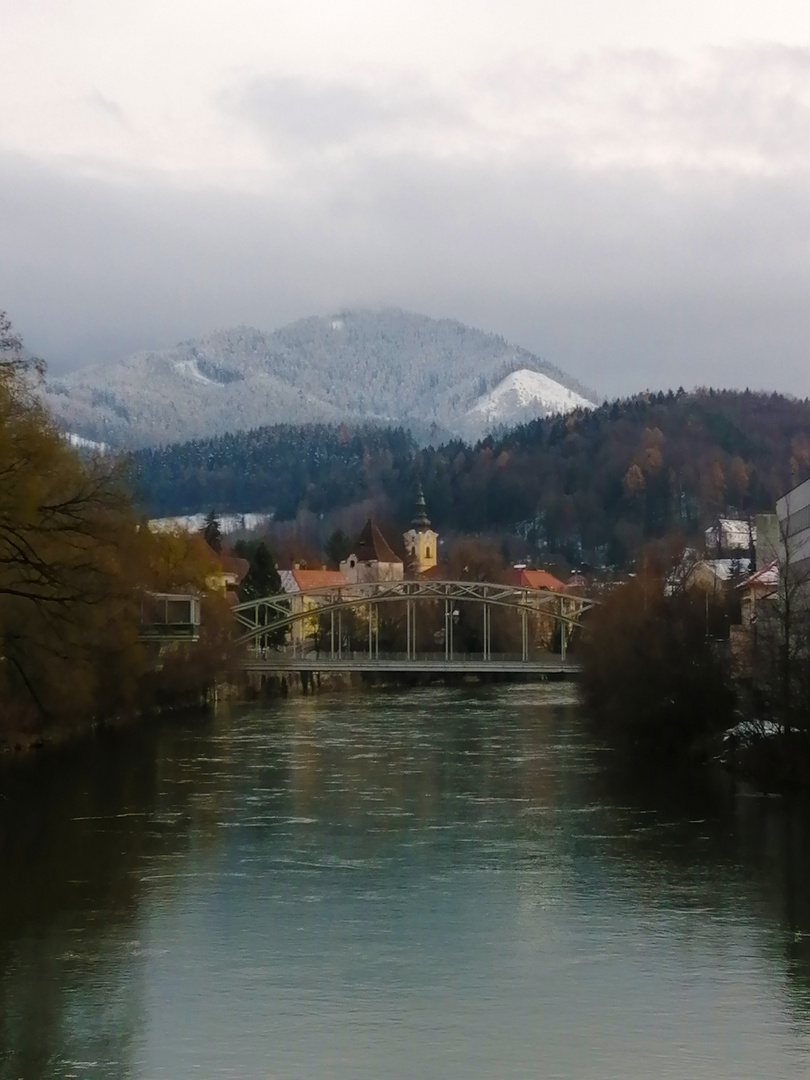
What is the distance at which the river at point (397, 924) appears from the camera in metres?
12.8

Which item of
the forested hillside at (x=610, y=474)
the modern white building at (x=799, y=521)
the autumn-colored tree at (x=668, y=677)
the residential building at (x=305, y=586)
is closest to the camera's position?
the autumn-colored tree at (x=668, y=677)

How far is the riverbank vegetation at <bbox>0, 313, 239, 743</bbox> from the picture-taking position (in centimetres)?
2352

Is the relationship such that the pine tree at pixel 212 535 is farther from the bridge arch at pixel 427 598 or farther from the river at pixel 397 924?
the river at pixel 397 924

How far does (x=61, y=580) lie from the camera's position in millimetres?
26203

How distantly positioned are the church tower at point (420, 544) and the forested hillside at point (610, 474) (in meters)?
13.8

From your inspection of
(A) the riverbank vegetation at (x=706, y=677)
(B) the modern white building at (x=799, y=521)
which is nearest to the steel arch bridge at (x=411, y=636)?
(A) the riverbank vegetation at (x=706, y=677)

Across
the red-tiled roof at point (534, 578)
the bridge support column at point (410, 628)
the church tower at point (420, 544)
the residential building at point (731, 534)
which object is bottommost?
the bridge support column at point (410, 628)

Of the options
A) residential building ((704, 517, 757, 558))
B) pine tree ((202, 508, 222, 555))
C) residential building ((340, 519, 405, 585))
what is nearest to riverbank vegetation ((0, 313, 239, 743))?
residential building ((704, 517, 757, 558))

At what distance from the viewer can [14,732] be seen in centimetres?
3306

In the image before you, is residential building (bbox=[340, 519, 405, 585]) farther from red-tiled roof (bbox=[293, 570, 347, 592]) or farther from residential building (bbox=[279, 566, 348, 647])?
red-tiled roof (bbox=[293, 570, 347, 592])

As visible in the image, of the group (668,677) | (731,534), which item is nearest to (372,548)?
(731,534)

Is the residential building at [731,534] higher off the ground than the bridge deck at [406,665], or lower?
higher

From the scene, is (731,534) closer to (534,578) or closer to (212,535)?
(534,578)

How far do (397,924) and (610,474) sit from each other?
118 m
